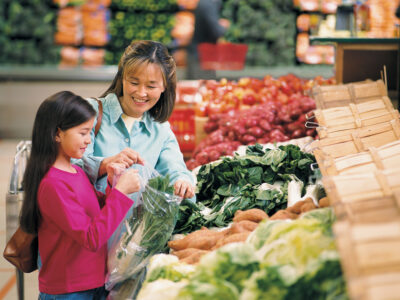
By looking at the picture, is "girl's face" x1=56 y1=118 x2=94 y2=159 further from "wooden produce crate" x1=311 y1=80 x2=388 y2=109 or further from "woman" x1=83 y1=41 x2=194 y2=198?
"wooden produce crate" x1=311 y1=80 x2=388 y2=109

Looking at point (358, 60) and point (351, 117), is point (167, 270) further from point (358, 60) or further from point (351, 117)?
point (358, 60)

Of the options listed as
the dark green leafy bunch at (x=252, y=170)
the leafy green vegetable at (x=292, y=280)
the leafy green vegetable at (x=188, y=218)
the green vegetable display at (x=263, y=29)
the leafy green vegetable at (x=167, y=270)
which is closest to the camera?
the leafy green vegetable at (x=292, y=280)

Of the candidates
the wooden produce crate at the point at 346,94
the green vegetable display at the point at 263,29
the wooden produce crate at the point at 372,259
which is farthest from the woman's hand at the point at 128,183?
the green vegetable display at the point at 263,29

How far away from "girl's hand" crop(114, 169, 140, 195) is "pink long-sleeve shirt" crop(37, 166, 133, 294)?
0.09 feet

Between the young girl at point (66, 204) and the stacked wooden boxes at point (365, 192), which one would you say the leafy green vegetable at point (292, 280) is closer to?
the stacked wooden boxes at point (365, 192)

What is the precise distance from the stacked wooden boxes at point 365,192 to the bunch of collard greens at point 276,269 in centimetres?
10

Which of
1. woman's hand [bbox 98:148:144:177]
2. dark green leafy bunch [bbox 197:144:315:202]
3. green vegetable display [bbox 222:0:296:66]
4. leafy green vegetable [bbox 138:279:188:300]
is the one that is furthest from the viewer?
green vegetable display [bbox 222:0:296:66]

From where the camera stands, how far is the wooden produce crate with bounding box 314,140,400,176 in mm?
1818

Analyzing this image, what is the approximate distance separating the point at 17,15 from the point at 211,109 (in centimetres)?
513

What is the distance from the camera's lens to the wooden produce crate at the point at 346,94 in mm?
2816

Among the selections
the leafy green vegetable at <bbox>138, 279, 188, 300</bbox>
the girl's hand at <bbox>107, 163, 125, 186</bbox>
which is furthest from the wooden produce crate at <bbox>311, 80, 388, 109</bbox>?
the leafy green vegetable at <bbox>138, 279, 188, 300</bbox>

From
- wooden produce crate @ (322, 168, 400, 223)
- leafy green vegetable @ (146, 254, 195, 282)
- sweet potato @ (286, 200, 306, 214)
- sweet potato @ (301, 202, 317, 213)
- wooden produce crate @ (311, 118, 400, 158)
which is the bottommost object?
leafy green vegetable @ (146, 254, 195, 282)

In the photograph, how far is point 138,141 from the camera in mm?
2523

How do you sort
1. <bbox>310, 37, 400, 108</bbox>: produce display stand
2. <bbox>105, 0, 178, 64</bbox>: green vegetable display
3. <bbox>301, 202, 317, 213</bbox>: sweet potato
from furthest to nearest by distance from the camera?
<bbox>105, 0, 178, 64</bbox>: green vegetable display, <bbox>310, 37, 400, 108</bbox>: produce display stand, <bbox>301, 202, 317, 213</bbox>: sweet potato
